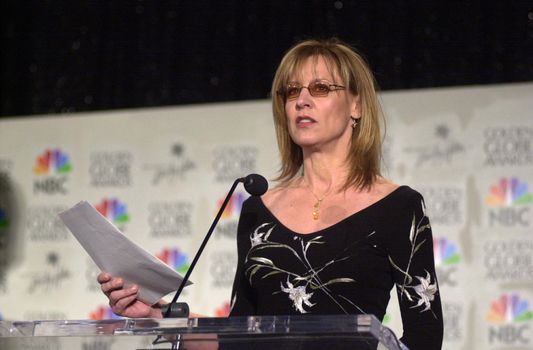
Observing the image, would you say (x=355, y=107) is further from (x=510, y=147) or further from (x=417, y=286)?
(x=510, y=147)

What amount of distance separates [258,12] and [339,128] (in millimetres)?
2520

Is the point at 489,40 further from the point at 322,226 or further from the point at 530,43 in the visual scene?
the point at 322,226

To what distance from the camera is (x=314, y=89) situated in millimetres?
2338

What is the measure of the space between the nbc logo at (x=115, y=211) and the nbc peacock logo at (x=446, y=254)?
1.51m

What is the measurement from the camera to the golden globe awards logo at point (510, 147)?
13.0 feet

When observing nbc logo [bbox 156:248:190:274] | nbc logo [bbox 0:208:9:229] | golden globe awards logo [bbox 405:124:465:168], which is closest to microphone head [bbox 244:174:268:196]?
golden globe awards logo [bbox 405:124:465:168]

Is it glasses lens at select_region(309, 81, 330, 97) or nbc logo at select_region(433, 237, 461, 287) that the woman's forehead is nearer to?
glasses lens at select_region(309, 81, 330, 97)

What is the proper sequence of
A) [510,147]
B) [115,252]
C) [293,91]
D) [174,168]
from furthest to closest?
[174,168] → [510,147] → [293,91] → [115,252]

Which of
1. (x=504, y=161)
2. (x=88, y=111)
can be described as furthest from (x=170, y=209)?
(x=504, y=161)

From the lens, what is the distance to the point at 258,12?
4766 mm

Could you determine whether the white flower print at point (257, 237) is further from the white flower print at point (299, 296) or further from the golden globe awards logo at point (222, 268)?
the golden globe awards logo at point (222, 268)

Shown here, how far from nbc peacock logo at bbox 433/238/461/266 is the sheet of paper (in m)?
2.07

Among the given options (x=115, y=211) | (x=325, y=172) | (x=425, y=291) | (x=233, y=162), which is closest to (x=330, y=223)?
(x=325, y=172)

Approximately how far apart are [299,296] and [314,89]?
0.51 m
